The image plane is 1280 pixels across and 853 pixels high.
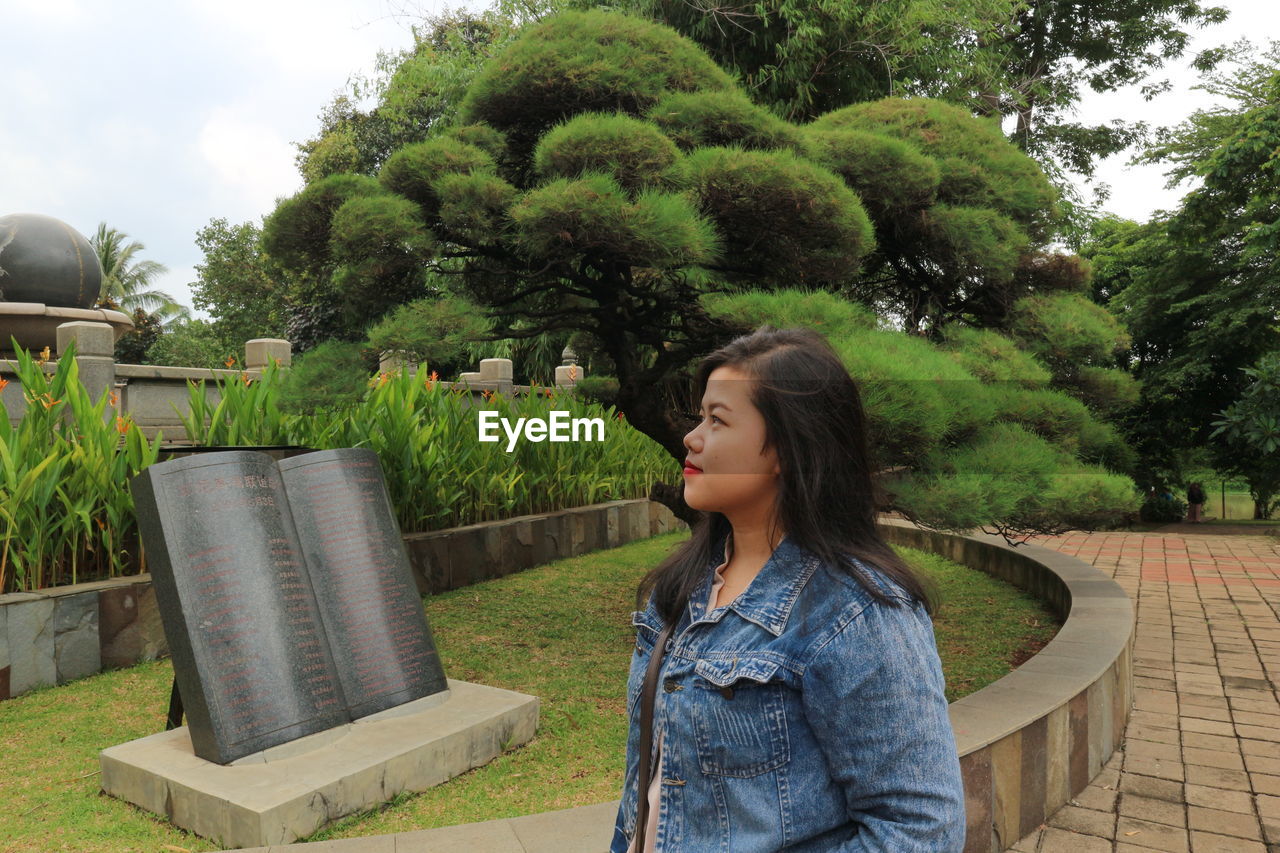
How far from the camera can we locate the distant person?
56.7 feet

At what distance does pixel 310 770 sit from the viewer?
9.04 feet

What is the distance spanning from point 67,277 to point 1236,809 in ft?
36.4

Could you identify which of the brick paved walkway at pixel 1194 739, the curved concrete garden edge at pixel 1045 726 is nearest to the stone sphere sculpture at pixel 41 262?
the curved concrete garden edge at pixel 1045 726

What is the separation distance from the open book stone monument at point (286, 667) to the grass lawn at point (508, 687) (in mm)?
107

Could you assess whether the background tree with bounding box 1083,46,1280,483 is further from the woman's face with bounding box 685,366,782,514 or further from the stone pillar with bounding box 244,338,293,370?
the woman's face with bounding box 685,366,782,514

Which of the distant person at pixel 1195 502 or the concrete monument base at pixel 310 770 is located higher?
the concrete monument base at pixel 310 770

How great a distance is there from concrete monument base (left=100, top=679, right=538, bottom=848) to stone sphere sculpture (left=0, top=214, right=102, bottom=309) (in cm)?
851

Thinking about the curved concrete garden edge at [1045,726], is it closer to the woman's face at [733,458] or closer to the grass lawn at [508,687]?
the grass lawn at [508,687]

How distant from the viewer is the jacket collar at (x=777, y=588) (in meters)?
1.03

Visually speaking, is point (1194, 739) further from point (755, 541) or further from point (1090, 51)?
point (1090, 51)

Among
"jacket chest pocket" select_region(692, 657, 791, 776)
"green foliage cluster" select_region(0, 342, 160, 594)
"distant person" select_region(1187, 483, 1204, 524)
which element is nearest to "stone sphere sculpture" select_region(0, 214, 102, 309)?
"green foliage cluster" select_region(0, 342, 160, 594)

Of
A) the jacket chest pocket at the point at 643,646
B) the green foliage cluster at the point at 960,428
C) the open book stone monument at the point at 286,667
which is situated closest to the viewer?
the jacket chest pocket at the point at 643,646

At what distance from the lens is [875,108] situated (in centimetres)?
463

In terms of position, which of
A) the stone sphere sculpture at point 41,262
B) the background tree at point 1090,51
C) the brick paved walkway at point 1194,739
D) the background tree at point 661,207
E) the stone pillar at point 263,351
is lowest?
the brick paved walkway at point 1194,739
